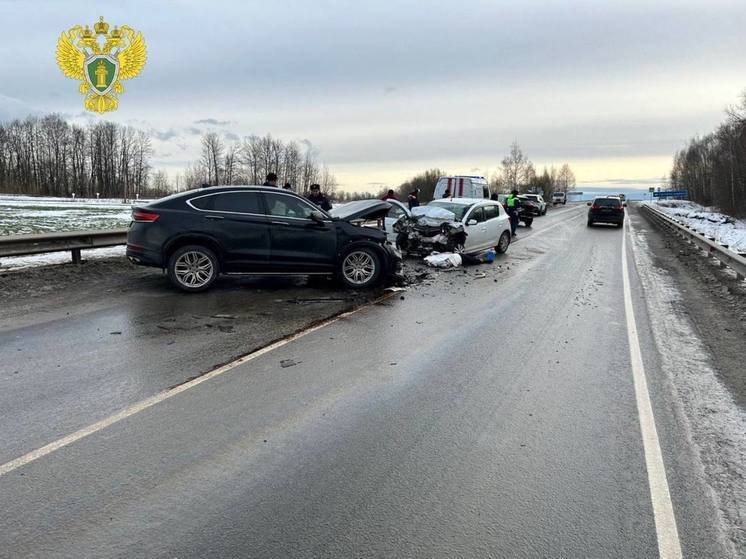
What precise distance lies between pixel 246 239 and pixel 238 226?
266 millimetres

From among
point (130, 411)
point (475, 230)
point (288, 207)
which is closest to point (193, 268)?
point (288, 207)

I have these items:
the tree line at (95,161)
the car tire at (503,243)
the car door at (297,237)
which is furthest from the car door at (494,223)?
the tree line at (95,161)

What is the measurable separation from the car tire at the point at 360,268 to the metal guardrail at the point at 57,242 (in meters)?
5.72

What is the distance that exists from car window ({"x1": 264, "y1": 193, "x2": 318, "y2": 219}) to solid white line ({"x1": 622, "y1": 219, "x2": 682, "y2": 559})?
5960mm

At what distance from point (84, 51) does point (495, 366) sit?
730 inches

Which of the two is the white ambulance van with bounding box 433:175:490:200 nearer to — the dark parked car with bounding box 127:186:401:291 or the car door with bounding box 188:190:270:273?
the dark parked car with bounding box 127:186:401:291

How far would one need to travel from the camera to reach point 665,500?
325cm

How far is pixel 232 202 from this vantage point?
9.48 metres

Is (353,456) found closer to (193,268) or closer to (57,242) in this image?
(193,268)

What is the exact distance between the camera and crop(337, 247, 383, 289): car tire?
33.2ft

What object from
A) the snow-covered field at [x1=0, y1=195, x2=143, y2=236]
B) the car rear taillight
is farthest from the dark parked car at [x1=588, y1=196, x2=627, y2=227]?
the car rear taillight

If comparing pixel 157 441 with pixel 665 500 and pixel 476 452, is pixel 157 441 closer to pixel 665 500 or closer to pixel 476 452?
pixel 476 452

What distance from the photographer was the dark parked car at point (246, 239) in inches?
357

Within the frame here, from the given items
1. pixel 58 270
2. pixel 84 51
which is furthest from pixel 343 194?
pixel 58 270
